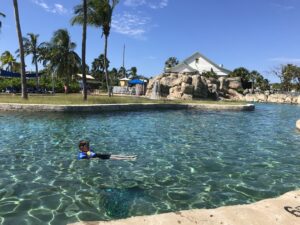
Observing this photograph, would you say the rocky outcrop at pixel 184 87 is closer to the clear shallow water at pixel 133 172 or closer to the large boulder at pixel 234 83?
the large boulder at pixel 234 83

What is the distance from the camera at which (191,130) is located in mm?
17359

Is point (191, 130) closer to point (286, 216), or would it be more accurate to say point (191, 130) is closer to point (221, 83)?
point (286, 216)

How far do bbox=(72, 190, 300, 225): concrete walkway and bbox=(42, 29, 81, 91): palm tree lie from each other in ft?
164

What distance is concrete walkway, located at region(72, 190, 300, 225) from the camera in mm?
4812

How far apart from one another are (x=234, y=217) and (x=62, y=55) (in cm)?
5112

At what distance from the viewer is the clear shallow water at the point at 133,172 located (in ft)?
21.7

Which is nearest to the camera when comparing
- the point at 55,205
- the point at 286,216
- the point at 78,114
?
the point at 286,216

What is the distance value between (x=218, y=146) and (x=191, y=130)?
4.38 meters

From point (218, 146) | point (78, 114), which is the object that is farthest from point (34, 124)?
point (218, 146)

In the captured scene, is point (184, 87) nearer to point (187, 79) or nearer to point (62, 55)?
point (187, 79)

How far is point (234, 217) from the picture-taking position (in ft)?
16.5

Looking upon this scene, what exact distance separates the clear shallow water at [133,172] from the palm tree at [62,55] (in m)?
38.5

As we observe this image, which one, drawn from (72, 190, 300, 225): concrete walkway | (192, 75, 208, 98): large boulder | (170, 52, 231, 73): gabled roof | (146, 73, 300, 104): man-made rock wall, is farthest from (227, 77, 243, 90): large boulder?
(72, 190, 300, 225): concrete walkway

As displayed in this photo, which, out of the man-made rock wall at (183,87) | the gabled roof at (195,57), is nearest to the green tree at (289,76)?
the gabled roof at (195,57)
